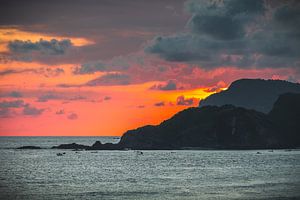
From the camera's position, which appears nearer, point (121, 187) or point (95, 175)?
point (121, 187)

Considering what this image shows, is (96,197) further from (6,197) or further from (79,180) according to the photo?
(79,180)

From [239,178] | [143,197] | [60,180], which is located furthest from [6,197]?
[239,178]

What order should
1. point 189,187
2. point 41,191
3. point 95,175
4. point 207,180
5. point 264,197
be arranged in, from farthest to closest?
1. point 95,175
2. point 207,180
3. point 189,187
4. point 41,191
5. point 264,197

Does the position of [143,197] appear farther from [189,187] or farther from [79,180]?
[79,180]

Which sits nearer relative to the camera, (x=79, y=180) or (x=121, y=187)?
(x=121, y=187)

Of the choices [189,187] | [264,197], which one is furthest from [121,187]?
[264,197]

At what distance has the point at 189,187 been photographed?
346 ft

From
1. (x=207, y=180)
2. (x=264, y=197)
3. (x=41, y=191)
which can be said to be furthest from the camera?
(x=207, y=180)

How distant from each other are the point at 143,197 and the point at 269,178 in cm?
4704

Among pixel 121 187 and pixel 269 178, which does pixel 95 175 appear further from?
pixel 269 178

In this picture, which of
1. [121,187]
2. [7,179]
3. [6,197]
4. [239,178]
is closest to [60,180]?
[7,179]

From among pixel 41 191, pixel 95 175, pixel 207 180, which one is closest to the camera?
pixel 41 191

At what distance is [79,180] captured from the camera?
399 feet

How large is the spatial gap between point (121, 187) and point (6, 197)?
25.9 meters
